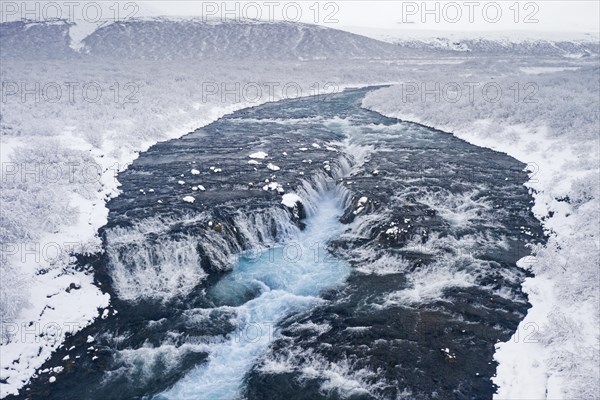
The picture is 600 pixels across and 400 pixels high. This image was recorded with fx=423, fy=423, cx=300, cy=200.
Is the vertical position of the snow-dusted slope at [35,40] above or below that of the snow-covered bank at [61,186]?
above

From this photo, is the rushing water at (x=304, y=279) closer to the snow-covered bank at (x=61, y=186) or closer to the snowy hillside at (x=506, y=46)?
the snow-covered bank at (x=61, y=186)

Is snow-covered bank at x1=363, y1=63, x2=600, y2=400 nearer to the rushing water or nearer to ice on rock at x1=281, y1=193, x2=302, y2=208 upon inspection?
the rushing water

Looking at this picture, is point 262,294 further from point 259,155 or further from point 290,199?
point 259,155

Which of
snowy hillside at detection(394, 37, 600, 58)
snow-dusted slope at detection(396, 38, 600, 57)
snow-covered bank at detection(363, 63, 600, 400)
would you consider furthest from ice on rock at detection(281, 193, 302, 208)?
snow-dusted slope at detection(396, 38, 600, 57)

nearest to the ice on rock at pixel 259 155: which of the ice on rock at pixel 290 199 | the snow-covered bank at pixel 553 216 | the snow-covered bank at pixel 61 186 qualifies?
the ice on rock at pixel 290 199

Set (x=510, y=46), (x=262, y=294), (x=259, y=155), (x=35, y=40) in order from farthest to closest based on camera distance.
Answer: (x=510, y=46)
(x=35, y=40)
(x=259, y=155)
(x=262, y=294)

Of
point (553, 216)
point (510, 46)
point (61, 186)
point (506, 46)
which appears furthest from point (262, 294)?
point (510, 46)
